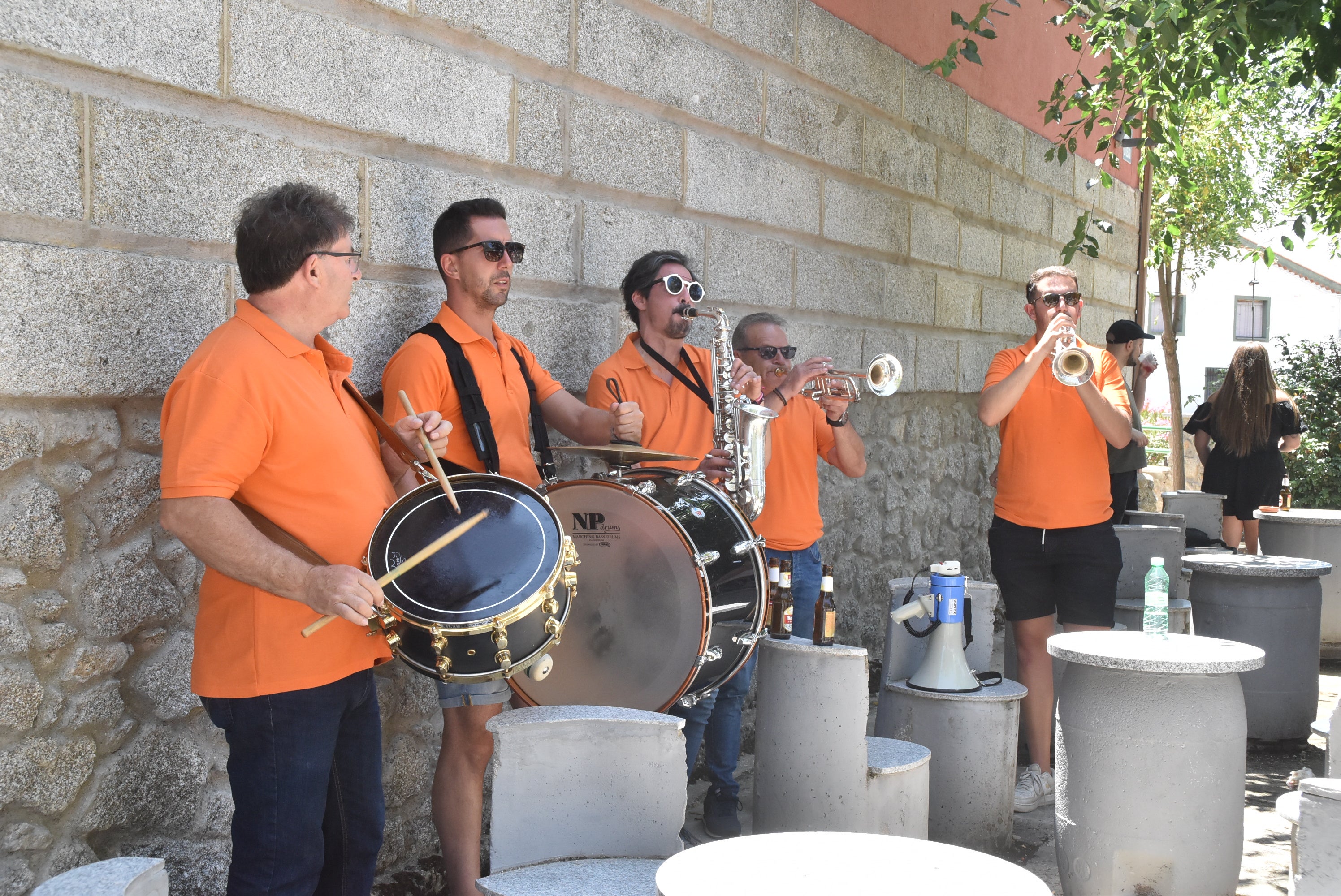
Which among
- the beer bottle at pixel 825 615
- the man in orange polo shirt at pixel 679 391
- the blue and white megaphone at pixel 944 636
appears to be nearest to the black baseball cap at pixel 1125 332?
the blue and white megaphone at pixel 944 636

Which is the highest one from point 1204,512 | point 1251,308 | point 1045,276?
point 1251,308

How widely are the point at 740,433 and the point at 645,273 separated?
2.21 ft

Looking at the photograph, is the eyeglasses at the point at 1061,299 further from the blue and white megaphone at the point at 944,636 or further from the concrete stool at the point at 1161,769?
the concrete stool at the point at 1161,769

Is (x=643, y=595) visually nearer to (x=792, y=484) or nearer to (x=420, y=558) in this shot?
(x=420, y=558)

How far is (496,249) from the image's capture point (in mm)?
3281

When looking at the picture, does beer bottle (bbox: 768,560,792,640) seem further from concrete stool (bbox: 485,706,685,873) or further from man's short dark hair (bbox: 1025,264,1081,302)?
man's short dark hair (bbox: 1025,264,1081,302)

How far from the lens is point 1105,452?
4.47 meters

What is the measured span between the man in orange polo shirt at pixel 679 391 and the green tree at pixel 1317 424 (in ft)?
33.9

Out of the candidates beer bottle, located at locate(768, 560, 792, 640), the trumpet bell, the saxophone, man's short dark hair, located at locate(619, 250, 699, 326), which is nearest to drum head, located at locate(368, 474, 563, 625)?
the saxophone

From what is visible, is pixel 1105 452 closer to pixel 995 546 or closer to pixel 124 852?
pixel 995 546

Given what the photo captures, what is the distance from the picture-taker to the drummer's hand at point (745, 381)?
3.64 meters

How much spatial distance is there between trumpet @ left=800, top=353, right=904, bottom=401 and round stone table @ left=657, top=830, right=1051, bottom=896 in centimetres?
208

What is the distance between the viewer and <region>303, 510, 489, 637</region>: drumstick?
2.16 metres

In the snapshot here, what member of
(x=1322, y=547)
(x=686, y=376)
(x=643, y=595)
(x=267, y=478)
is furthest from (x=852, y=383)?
(x=1322, y=547)
